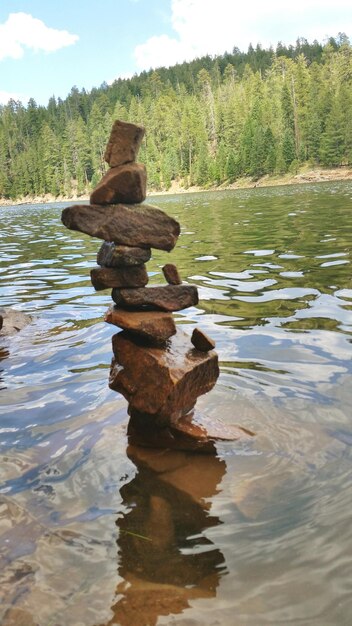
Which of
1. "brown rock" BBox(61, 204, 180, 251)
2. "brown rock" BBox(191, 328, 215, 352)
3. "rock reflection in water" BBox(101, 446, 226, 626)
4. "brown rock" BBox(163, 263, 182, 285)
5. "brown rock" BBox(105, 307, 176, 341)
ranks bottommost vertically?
"rock reflection in water" BBox(101, 446, 226, 626)

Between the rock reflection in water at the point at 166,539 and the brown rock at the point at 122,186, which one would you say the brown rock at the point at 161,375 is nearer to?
the rock reflection in water at the point at 166,539

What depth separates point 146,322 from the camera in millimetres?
5387

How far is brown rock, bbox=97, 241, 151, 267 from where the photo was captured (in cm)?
554

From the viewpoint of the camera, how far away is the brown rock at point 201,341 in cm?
558

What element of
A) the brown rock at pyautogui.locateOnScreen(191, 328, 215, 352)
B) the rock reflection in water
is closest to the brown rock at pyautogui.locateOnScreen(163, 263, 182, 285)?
the brown rock at pyautogui.locateOnScreen(191, 328, 215, 352)

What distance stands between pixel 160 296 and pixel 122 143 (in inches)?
69.1

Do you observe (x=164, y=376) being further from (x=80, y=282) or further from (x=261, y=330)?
(x=80, y=282)

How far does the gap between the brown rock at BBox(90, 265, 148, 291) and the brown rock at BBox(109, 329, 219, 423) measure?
0.59 meters

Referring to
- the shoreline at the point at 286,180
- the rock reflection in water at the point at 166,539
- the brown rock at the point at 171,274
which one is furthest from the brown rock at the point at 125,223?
the shoreline at the point at 286,180

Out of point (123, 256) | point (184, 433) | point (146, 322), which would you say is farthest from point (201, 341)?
point (123, 256)

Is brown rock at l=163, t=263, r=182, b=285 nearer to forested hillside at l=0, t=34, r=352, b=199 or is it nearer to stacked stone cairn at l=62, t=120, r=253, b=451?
stacked stone cairn at l=62, t=120, r=253, b=451

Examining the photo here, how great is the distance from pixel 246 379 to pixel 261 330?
2.22 meters

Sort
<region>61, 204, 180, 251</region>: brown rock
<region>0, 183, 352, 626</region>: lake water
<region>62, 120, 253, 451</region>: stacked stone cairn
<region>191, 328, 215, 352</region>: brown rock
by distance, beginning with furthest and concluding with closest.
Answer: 1. <region>191, 328, 215, 352</region>: brown rock
2. <region>61, 204, 180, 251</region>: brown rock
3. <region>62, 120, 253, 451</region>: stacked stone cairn
4. <region>0, 183, 352, 626</region>: lake water

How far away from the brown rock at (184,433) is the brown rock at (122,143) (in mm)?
2829
